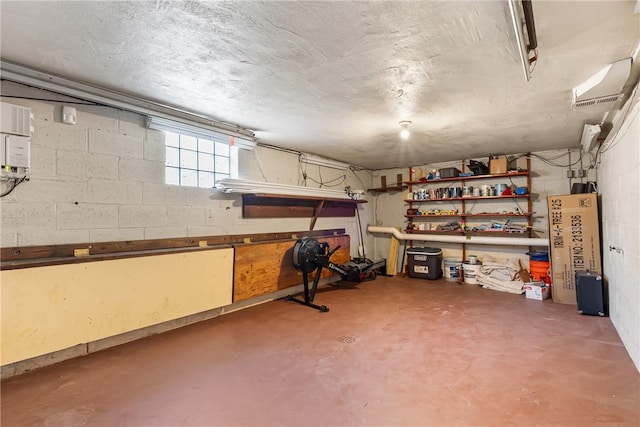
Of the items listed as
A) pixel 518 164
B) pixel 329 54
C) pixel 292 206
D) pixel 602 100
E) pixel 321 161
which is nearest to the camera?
pixel 329 54

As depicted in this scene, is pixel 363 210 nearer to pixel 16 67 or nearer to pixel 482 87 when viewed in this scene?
pixel 482 87

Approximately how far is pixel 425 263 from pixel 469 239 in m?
0.93

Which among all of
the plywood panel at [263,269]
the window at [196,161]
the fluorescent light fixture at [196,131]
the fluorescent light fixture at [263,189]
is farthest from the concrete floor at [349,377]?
the fluorescent light fixture at [196,131]

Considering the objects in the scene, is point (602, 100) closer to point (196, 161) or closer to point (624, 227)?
point (624, 227)

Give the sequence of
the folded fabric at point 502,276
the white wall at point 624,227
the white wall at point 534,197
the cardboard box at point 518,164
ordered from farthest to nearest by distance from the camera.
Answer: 1. the cardboard box at point 518,164
2. the white wall at point 534,197
3. the folded fabric at point 502,276
4. the white wall at point 624,227

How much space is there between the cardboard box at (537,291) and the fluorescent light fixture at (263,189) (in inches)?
133

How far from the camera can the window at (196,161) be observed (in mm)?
3479

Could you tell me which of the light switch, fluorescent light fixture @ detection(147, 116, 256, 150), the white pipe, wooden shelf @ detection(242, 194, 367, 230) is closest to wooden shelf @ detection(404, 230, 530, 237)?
the white pipe

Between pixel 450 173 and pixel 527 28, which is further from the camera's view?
pixel 450 173

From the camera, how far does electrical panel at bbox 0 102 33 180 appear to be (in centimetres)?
225

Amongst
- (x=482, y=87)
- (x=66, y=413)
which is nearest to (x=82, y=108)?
(x=66, y=413)

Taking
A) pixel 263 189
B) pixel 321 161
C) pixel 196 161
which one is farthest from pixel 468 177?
pixel 196 161

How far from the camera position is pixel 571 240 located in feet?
13.6

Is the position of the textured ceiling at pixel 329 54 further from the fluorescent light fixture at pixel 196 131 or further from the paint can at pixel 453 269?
the paint can at pixel 453 269
